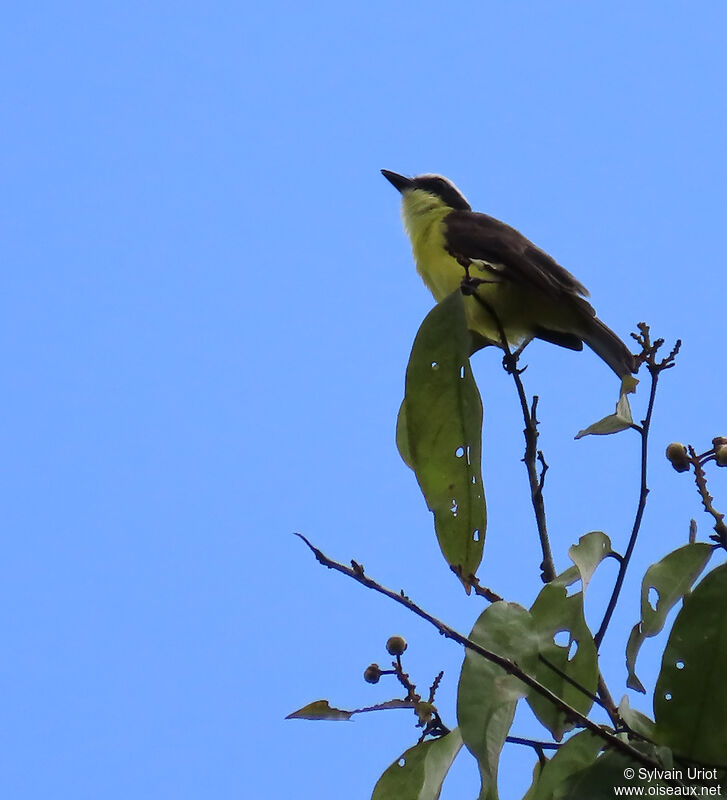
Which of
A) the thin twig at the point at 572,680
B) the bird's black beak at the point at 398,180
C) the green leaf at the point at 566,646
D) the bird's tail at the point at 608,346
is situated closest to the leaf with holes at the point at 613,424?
the green leaf at the point at 566,646

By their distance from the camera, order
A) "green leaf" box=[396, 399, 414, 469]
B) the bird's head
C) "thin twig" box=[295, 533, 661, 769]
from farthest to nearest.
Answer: the bird's head < "green leaf" box=[396, 399, 414, 469] < "thin twig" box=[295, 533, 661, 769]

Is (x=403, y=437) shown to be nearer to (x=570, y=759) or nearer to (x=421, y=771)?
(x=421, y=771)

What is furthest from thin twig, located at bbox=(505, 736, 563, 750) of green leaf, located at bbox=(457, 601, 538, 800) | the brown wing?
the brown wing

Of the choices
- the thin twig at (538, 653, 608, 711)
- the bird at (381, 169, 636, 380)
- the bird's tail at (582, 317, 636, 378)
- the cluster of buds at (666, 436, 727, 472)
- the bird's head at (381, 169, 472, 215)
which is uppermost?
the bird's head at (381, 169, 472, 215)

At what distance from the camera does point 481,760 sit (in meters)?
2.00

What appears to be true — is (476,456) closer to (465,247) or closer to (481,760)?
(481,760)

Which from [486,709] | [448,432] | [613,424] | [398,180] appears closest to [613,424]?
[613,424]

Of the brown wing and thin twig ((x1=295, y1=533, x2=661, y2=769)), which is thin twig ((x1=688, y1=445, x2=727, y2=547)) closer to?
thin twig ((x1=295, y1=533, x2=661, y2=769))

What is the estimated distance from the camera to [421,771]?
2352 mm

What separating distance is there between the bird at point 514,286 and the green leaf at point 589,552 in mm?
1802

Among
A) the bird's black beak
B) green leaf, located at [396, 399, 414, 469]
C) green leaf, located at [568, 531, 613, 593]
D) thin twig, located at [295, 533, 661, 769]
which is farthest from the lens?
the bird's black beak

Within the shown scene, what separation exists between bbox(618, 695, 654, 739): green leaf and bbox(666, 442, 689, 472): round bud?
27.9 inches

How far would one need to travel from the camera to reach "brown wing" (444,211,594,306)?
4742mm

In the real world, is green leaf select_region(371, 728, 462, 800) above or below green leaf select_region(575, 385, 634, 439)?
below
